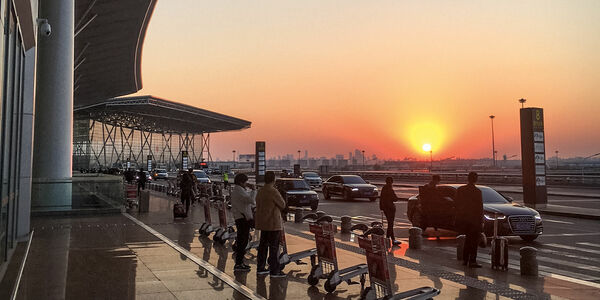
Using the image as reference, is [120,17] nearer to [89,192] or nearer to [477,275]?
[89,192]

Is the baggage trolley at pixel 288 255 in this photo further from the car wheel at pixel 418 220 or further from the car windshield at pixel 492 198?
the car windshield at pixel 492 198

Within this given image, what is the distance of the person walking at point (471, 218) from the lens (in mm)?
9672

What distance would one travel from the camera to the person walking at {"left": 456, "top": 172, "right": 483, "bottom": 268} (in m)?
9.67

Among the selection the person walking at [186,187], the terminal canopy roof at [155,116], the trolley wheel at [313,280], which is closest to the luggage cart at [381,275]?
the trolley wheel at [313,280]

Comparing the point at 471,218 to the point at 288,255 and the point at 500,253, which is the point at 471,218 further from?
the point at 288,255

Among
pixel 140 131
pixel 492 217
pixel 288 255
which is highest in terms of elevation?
pixel 140 131

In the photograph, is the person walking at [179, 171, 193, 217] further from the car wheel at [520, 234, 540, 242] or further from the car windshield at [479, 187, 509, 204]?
the car wheel at [520, 234, 540, 242]

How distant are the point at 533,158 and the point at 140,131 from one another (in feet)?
361

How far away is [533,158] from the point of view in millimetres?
24281

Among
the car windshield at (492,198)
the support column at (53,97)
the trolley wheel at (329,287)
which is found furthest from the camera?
the support column at (53,97)

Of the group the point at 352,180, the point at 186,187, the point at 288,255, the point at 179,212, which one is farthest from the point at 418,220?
the point at 352,180

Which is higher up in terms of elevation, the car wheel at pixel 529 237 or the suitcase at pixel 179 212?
the suitcase at pixel 179 212

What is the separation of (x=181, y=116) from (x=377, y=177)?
51827mm

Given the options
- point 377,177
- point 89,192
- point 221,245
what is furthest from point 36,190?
point 377,177
